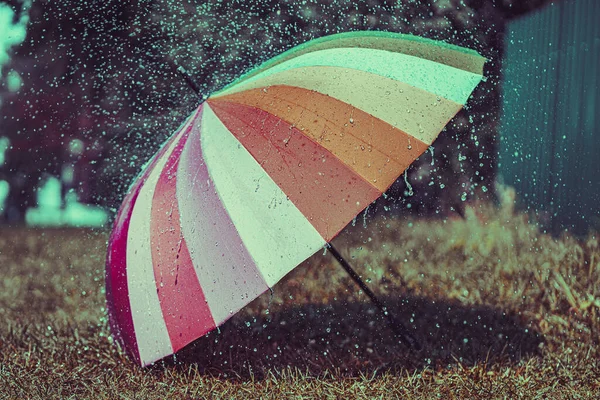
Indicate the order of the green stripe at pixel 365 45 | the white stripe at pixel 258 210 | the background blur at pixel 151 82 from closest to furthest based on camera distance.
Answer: the white stripe at pixel 258 210, the green stripe at pixel 365 45, the background blur at pixel 151 82

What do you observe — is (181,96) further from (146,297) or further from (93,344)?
(146,297)

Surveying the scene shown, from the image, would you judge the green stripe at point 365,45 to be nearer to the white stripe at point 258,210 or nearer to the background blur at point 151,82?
the white stripe at point 258,210

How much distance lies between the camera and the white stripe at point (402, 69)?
2131mm

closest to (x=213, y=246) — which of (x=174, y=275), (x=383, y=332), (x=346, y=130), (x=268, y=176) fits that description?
(x=174, y=275)

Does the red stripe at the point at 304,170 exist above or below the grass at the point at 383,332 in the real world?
above

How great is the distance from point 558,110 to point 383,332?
196 cm

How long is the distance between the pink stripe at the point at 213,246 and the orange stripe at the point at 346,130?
0.28m

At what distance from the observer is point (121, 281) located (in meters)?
2.21

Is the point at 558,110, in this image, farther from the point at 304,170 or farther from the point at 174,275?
the point at 174,275

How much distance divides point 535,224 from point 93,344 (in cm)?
311

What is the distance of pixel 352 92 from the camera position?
2146 millimetres

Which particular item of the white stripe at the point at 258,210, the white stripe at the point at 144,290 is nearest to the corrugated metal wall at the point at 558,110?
the white stripe at the point at 258,210

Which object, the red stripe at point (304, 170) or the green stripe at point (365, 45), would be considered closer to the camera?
the red stripe at point (304, 170)

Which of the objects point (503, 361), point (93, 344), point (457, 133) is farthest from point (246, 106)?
point (457, 133)
